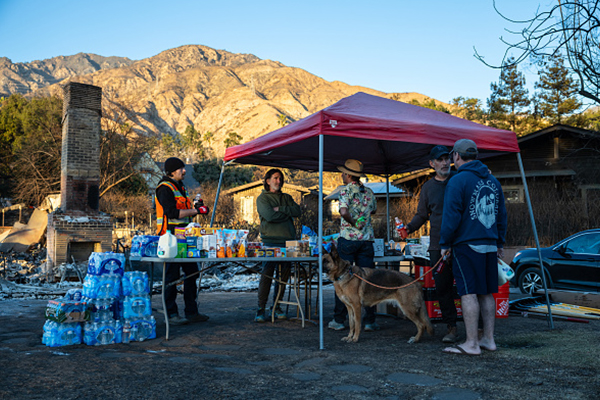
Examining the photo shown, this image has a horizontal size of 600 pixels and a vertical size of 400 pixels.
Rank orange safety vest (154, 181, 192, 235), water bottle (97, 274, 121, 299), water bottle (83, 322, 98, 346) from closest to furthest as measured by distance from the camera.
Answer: water bottle (83, 322, 98, 346) < water bottle (97, 274, 121, 299) < orange safety vest (154, 181, 192, 235)

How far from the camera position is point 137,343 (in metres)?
5.34

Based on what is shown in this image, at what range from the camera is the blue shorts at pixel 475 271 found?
4.69 metres

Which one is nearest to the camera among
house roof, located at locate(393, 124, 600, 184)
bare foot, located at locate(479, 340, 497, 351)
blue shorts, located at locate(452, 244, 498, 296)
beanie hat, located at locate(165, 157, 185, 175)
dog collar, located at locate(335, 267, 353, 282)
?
blue shorts, located at locate(452, 244, 498, 296)

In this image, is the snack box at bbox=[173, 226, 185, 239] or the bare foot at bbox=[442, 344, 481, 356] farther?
Result: the snack box at bbox=[173, 226, 185, 239]

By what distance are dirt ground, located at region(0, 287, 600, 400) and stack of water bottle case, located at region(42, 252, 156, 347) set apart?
0.17 metres

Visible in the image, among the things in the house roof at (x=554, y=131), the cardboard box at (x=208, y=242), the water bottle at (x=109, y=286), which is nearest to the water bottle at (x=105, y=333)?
the water bottle at (x=109, y=286)

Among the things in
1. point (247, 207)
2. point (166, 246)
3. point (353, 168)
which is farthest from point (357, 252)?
point (247, 207)

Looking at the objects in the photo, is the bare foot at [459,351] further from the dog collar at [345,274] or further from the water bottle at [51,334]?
the water bottle at [51,334]

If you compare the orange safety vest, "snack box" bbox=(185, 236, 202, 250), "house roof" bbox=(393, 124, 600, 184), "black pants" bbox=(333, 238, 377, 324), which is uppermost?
"house roof" bbox=(393, 124, 600, 184)

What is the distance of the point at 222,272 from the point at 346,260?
29.9 feet

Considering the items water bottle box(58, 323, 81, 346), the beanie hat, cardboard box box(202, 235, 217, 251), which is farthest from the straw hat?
water bottle box(58, 323, 81, 346)

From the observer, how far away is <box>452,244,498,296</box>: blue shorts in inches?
185

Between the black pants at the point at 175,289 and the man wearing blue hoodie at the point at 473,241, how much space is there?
3.20 m

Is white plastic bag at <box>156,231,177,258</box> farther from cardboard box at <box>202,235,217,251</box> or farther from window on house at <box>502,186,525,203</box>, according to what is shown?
window on house at <box>502,186,525,203</box>
